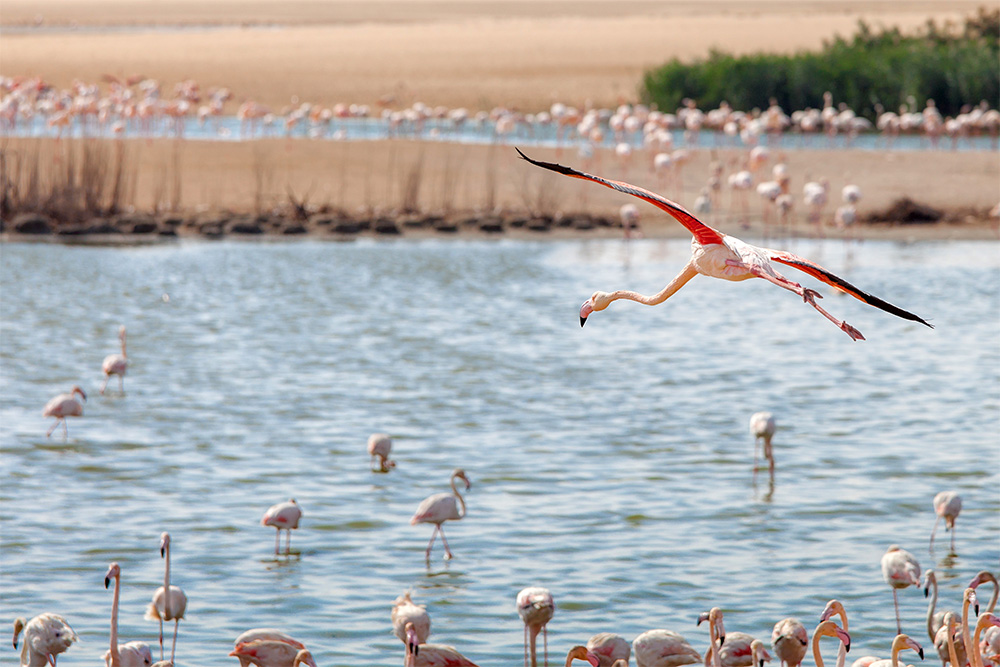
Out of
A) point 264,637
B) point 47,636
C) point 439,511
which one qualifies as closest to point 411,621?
point 264,637

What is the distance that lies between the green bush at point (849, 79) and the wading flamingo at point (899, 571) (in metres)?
32.2

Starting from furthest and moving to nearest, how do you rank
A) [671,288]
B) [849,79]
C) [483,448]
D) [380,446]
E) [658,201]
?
[849,79] < [483,448] < [380,446] < [671,288] < [658,201]

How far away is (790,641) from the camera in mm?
7070

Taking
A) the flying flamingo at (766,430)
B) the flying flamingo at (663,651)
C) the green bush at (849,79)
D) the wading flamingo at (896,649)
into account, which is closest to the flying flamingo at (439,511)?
the flying flamingo at (663,651)

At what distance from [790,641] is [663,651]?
24.1 inches

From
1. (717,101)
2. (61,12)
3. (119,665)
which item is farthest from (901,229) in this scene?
(61,12)

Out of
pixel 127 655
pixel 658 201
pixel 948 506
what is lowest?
pixel 127 655

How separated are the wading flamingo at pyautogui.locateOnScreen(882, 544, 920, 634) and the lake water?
27cm

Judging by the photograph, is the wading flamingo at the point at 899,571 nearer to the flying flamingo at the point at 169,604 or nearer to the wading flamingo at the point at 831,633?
the wading flamingo at the point at 831,633

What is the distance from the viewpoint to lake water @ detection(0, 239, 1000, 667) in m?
8.73

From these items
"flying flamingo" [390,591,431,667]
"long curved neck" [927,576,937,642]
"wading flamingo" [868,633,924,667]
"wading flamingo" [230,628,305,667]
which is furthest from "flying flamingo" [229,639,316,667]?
"long curved neck" [927,576,937,642]

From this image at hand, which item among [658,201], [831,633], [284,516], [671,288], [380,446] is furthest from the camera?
[380,446]

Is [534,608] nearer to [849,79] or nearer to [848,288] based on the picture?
[848,288]

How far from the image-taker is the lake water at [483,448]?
8734 mm
